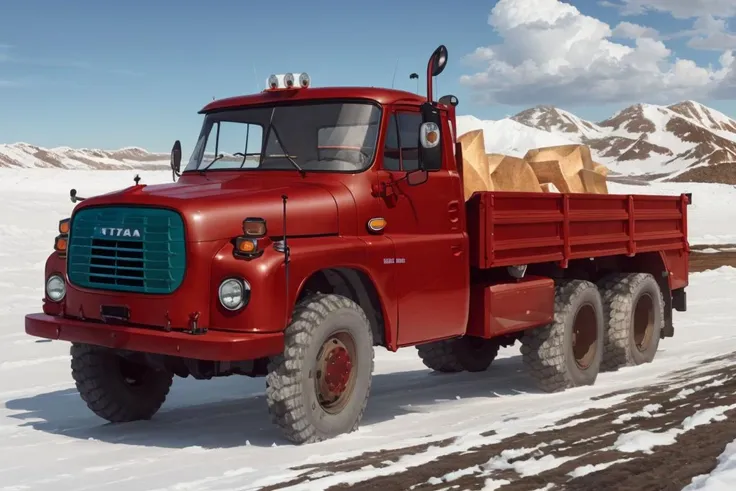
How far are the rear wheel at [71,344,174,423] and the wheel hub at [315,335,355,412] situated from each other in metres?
1.72

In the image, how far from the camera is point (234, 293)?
616 centimetres

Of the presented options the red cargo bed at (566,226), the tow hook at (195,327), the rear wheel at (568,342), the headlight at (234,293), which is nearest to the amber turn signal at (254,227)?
the headlight at (234,293)

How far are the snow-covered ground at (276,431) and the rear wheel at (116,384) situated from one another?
122mm

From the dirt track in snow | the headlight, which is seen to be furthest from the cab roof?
the dirt track in snow

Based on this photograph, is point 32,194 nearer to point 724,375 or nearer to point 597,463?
point 724,375

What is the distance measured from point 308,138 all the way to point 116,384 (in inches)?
94.3

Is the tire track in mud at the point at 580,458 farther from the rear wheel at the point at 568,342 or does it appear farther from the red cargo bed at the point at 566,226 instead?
the red cargo bed at the point at 566,226

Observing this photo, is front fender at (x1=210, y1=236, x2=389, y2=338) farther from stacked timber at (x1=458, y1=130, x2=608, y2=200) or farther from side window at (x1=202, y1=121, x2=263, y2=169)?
stacked timber at (x1=458, y1=130, x2=608, y2=200)

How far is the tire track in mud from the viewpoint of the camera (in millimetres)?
5371

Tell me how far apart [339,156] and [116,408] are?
2593mm

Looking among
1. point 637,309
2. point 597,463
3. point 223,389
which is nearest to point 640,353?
point 637,309

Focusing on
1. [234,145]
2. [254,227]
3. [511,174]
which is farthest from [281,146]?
[511,174]

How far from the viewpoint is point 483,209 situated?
8.09 meters

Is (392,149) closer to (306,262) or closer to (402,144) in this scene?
(402,144)
